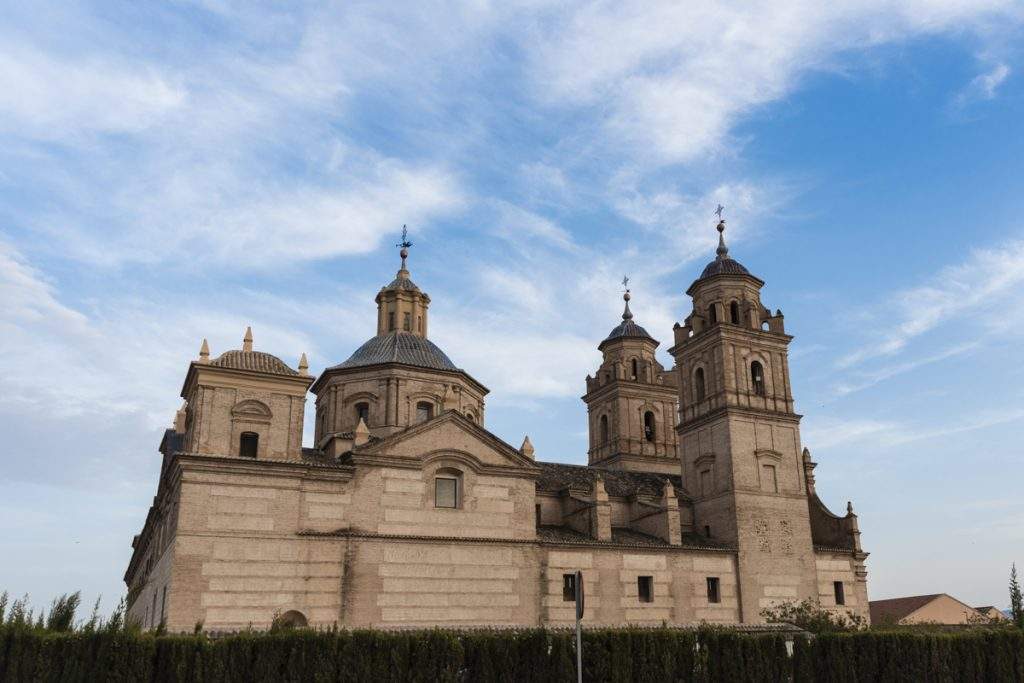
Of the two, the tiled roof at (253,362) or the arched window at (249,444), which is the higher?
the tiled roof at (253,362)

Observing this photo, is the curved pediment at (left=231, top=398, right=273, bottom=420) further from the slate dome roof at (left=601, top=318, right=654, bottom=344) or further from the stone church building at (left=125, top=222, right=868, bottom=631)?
the slate dome roof at (left=601, top=318, right=654, bottom=344)

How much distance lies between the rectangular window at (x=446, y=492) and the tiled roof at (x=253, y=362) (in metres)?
6.50

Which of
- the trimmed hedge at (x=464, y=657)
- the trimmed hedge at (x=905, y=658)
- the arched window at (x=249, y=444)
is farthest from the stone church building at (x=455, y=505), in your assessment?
the trimmed hedge at (x=905, y=658)

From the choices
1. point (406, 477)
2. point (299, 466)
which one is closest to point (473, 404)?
point (406, 477)

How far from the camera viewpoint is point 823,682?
20.0 metres

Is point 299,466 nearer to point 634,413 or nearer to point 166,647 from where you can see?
point 166,647

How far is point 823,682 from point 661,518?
17.2 metres

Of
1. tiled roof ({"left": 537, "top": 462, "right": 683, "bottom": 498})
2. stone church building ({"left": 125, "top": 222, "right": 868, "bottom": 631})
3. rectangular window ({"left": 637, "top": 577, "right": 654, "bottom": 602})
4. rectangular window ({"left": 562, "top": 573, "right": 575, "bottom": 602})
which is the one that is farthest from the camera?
tiled roof ({"left": 537, "top": 462, "right": 683, "bottom": 498})

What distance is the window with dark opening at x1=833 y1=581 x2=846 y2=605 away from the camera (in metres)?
38.9

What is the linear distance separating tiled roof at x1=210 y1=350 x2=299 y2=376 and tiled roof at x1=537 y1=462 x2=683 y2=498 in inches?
494

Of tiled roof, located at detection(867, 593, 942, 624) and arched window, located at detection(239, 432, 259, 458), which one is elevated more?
arched window, located at detection(239, 432, 259, 458)

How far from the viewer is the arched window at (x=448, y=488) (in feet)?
105

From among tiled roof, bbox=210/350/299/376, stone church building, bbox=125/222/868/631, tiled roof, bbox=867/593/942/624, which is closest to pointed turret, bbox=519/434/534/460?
stone church building, bbox=125/222/868/631

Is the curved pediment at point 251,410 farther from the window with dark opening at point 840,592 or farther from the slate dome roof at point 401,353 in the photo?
the window with dark opening at point 840,592
